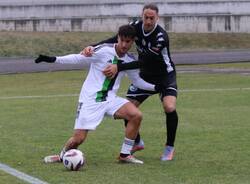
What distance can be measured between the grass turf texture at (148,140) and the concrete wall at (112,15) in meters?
28.2

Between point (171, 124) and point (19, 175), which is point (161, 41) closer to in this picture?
point (171, 124)

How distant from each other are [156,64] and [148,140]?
2138 millimetres

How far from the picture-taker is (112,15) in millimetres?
51250

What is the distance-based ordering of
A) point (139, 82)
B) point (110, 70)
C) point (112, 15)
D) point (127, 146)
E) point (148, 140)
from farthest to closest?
point (112, 15), point (148, 140), point (139, 82), point (127, 146), point (110, 70)

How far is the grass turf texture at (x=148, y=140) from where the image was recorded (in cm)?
935

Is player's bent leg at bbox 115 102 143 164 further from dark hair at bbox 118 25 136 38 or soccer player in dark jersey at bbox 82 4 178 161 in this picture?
dark hair at bbox 118 25 136 38

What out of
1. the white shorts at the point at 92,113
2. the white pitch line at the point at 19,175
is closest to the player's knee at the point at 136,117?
the white shorts at the point at 92,113

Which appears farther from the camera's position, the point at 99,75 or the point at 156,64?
the point at 156,64

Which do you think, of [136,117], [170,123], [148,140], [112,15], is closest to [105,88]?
[136,117]

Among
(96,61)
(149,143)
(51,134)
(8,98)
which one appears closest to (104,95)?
(96,61)

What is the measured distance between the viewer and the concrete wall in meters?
50.1

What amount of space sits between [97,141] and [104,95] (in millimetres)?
2607

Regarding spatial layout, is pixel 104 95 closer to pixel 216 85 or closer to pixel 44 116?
pixel 44 116

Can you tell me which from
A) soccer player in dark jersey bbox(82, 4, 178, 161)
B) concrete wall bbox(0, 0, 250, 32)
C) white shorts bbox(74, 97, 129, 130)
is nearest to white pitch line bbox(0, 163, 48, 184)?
white shorts bbox(74, 97, 129, 130)
